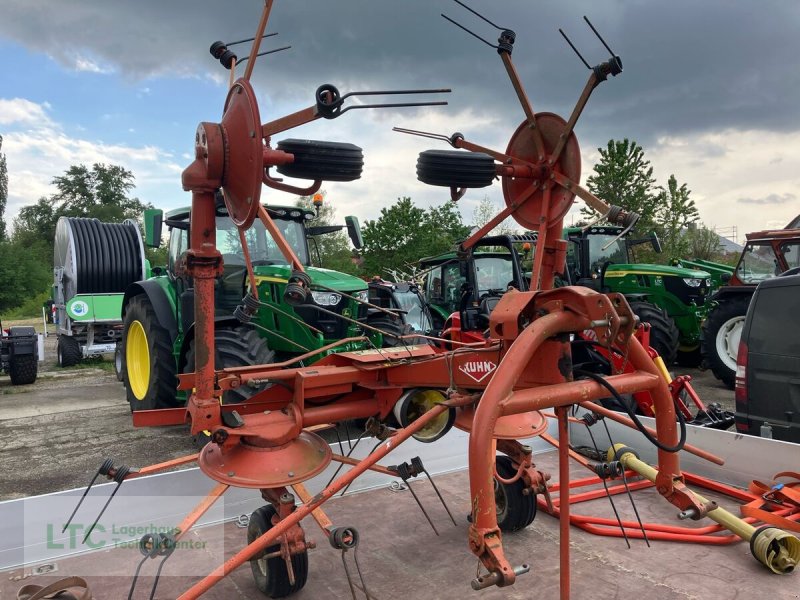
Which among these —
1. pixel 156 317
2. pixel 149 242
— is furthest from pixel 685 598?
pixel 149 242

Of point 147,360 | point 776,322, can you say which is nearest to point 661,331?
point 776,322

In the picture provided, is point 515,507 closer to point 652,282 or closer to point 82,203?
point 652,282

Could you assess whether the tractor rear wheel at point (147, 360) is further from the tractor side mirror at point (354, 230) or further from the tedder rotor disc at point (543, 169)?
the tedder rotor disc at point (543, 169)

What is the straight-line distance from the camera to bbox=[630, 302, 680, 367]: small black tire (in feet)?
30.2

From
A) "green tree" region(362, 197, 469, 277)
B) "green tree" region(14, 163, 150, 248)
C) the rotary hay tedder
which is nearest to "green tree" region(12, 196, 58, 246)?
"green tree" region(14, 163, 150, 248)

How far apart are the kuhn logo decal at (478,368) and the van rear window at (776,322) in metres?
2.28

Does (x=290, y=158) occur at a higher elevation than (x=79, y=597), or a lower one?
higher

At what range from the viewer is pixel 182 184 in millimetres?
2641

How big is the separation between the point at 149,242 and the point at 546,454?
4.67 m

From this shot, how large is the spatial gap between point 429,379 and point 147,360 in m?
5.07

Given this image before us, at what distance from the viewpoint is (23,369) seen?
991 centimetres

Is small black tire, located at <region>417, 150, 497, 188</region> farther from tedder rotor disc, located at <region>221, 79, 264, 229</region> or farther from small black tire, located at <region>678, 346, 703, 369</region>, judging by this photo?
small black tire, located at <region>678, 346, 703, 369</region>

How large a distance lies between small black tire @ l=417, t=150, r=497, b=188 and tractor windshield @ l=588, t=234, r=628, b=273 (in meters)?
7.93

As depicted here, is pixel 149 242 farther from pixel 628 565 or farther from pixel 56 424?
pixel 628 565
